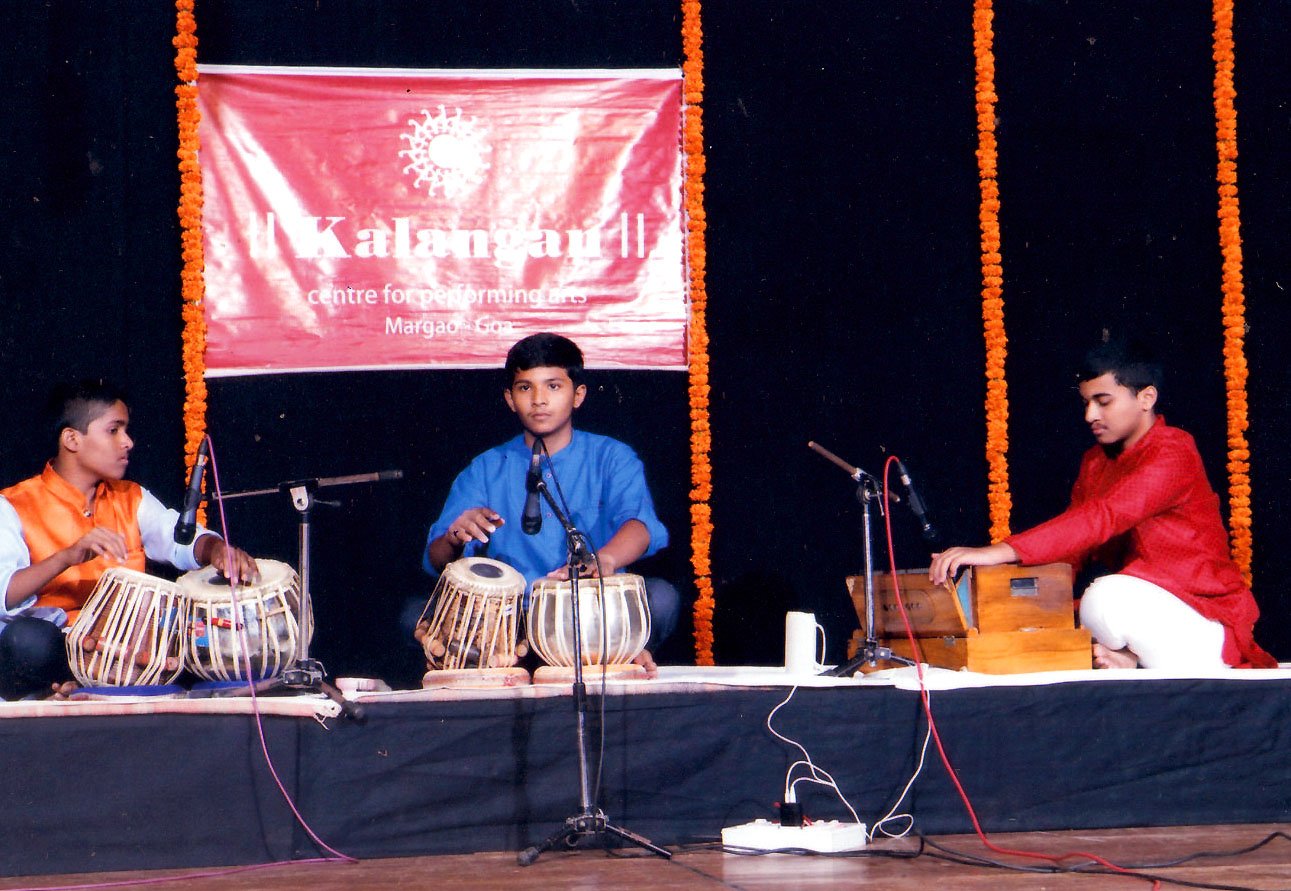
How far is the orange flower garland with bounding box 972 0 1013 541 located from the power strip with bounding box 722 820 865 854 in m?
1.96

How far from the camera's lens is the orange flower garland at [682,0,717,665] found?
15.8 feet

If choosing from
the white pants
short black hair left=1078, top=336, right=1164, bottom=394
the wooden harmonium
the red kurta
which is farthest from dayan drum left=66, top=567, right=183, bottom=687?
short black hair left=1078, top=336, right=1164, bottom=394

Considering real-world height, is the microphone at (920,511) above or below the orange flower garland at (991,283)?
below

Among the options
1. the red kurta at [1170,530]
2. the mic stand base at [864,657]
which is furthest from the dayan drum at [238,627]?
the red kurta at [1170,530]

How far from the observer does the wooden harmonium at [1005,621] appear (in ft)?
12.1

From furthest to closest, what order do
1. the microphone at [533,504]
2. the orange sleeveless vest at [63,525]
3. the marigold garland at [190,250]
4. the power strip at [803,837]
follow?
the marigold garland at [190,250] → the orange sleeveless vest at [63,525] → the power strip at [803,837] → the microphone at [533,504]

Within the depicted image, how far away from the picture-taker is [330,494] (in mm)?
4688

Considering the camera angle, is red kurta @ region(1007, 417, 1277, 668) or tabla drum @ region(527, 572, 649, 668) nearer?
tabla drum @ region(527, 572, 649, 668)

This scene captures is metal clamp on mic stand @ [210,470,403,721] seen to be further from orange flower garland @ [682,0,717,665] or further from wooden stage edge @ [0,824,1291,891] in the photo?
orange flower garland @ [682,0,717,665]

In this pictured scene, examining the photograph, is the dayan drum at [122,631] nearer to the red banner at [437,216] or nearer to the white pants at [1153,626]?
the red banner at [437,216]

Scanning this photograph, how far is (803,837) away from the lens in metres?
3.13

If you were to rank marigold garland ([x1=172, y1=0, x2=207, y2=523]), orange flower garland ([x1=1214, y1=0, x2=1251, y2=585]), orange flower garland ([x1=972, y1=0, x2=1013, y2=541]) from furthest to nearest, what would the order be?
orange flower garland ([x1=1214, y1=0, x2=1251, y2=585])
orange flower garland ([x1=972, y1=0, x2=1013, y2=541])
marigold garland ([x1=172, y1=0, x2=207, y2=523])

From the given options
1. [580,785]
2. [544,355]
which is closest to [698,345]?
[544,355]

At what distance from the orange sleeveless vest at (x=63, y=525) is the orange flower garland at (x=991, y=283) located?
2686 mm
